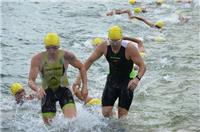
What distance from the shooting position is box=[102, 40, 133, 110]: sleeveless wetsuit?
8908 mm

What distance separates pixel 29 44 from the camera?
18.9m

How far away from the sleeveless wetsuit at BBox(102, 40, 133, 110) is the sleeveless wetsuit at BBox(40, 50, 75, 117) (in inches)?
35.8

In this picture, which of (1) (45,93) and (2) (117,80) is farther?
(2) (117,80)

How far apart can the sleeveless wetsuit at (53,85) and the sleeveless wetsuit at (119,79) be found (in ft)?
2.98

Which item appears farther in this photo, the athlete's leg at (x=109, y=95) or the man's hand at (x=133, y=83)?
the athlete's leg at (x=109, y=95)

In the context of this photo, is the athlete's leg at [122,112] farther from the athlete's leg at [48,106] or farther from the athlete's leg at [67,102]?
the athlete's leg at [48,106]

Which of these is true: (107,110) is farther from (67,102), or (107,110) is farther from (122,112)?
(67,102)

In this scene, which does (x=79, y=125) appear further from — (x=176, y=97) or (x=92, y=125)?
(x=176, y=97)

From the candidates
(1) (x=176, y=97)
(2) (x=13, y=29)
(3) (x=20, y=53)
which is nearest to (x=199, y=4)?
(2) (x=13, y=29)

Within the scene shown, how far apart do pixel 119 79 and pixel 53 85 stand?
4.56 feet

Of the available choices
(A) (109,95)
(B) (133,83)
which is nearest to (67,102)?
(A) (109,95)

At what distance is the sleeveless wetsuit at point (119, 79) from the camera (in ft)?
29.2

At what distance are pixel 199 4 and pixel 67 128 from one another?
840 inches

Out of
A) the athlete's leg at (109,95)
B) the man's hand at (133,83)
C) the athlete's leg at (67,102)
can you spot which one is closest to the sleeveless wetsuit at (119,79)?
the athlete's leg at (109,95)
